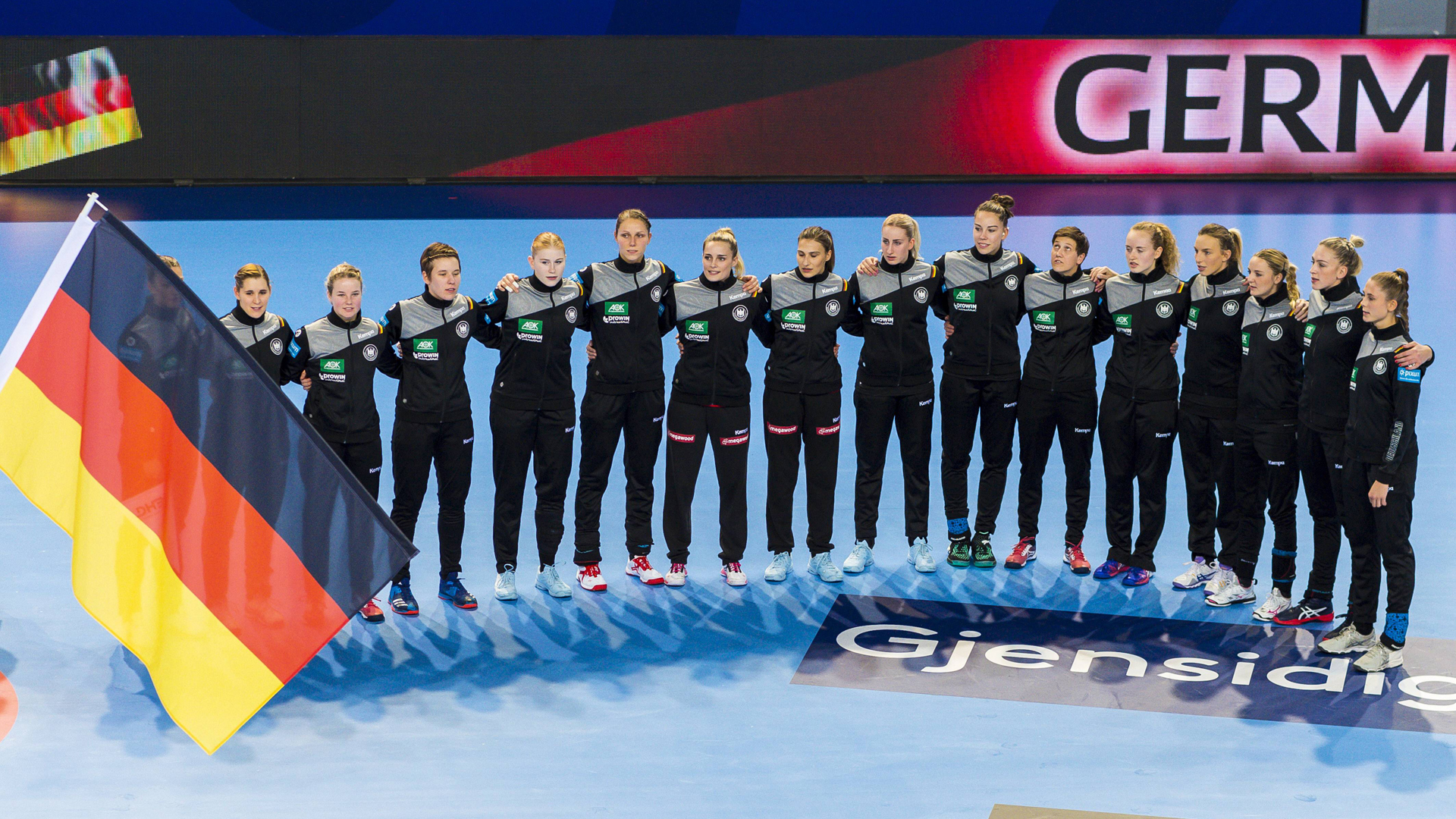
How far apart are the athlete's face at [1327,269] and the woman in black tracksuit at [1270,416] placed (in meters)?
0.27

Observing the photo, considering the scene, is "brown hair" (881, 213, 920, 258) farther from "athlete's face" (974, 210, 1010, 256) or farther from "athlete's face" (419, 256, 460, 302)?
"athlete's face" (419, 256, 460, 302)

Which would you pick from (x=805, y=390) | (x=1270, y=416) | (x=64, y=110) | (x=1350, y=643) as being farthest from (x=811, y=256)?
(x=64, y=110)

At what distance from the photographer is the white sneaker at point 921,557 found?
8906 mm

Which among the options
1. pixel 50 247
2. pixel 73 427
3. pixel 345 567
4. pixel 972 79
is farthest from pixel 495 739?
pixel 972 79

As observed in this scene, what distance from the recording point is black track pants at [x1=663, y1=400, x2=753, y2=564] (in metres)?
8.66

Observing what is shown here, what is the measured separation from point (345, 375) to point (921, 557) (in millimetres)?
3653

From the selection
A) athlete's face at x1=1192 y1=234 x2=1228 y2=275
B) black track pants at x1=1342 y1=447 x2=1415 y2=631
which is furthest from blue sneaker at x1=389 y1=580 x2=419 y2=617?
black track pants at x1=1342 y1=447 x2=1415 y2=631

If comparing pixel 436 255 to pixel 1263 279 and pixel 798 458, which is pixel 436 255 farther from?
pixel 1263 279

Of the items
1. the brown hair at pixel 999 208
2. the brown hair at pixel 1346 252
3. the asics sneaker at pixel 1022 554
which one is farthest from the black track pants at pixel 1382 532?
the brown hair at pixel 999 208

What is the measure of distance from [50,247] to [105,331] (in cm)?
1352

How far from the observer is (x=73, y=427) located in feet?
18.2

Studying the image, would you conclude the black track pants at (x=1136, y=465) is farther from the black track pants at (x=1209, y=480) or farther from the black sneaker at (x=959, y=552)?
the black sneaker at (x=959, y=552)

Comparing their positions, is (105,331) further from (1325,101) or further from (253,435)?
(1325,101)

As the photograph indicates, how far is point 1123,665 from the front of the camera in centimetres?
752
